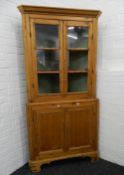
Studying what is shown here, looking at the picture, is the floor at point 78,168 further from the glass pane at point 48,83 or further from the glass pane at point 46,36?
the glass pane at point 46,36

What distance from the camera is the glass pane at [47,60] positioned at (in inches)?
78.1

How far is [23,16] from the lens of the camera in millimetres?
1801

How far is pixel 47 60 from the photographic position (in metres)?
2.03

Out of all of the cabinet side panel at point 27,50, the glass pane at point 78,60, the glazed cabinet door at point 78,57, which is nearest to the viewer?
the cabinet side panel at point 27,50

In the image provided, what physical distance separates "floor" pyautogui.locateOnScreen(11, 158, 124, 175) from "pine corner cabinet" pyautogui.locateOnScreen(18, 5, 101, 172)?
0.16m

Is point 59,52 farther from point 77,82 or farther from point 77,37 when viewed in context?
point 77,82

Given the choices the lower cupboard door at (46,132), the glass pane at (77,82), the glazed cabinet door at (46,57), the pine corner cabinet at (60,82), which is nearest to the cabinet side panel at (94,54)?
the pine corner cabinet at (60,82)

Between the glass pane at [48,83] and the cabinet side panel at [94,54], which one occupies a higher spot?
the cabinet side panel at [94,54]

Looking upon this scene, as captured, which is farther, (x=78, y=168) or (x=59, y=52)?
(x=78, y=168)

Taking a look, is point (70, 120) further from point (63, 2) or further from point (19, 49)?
point (63, 2)

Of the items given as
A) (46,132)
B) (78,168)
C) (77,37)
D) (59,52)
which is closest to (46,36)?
(59,52)

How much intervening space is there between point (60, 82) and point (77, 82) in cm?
26

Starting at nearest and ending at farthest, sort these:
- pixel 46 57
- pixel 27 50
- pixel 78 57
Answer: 1. pixel 27 50
2. pixel 46 57
3. pixel 78 57

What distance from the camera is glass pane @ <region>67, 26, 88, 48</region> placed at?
1992 mm
